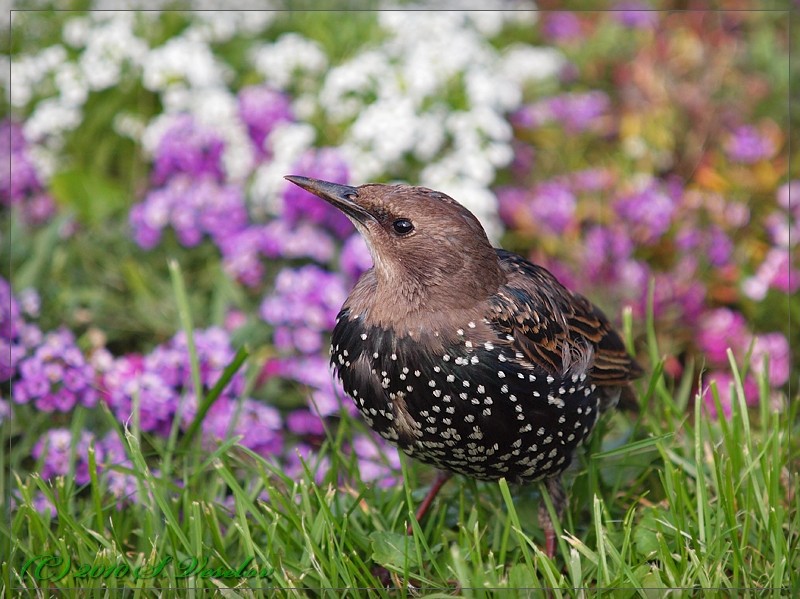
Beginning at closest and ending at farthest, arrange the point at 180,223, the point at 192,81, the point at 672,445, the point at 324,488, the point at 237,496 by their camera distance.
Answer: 1. the point at 237,496
2. the point at 324,488
3. the point at 672,445
4. the point at 180,223
5. the point at 192,81

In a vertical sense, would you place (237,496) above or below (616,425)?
above

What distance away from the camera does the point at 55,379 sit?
10.8 ft

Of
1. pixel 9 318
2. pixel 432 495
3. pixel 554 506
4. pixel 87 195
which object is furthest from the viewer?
pixel 87 195

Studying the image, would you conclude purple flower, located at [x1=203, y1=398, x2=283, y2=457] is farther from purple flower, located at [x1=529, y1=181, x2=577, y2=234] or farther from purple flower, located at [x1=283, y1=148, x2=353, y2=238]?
purple flower, located at [x1=529, y1=181, x2=577, y2=234]

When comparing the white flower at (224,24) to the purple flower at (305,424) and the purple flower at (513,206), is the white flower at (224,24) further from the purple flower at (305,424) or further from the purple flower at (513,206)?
the purple flower at (305,424)

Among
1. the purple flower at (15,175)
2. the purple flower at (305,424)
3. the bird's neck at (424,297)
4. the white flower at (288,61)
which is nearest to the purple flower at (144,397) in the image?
the purple flower at (305,424)

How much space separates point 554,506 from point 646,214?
1.98 m

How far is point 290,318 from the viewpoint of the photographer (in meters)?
3.78

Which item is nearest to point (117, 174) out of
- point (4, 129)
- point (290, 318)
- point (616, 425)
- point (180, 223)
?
point (4, 129)

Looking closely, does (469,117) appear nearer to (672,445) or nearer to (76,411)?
(672,445)

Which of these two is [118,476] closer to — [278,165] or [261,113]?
[278,165]

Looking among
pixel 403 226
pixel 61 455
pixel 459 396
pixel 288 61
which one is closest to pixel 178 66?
pixel 288 61

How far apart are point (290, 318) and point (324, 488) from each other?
38.6 inches

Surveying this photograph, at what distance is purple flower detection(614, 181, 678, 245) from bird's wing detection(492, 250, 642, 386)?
1.41 m
